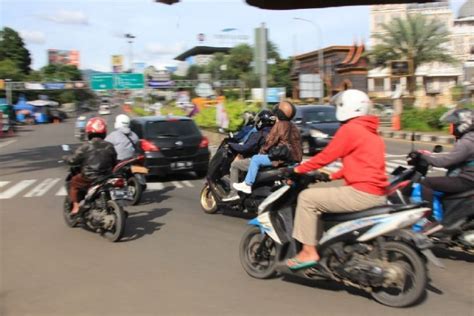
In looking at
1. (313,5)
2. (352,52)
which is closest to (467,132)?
(313,5)

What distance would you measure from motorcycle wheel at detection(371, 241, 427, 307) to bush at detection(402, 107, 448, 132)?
66.4 feet

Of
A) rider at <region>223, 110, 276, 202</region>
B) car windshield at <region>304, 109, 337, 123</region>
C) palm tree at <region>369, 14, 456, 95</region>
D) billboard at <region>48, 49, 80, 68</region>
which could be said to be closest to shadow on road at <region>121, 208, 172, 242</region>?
rider at <region>223, 110, 276, 202</region>

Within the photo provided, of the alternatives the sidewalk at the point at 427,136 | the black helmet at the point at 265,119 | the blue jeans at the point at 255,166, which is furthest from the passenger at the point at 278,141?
the sidewalk at the point at 427,136

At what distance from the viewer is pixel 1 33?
9894 centimetres

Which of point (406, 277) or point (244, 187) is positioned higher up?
point (244, 187)

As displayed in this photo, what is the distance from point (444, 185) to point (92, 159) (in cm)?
430

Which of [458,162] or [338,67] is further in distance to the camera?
[338,67]

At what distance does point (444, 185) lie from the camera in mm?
5273

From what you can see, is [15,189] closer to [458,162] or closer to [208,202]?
[208,202]

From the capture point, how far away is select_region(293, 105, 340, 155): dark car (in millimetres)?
15836

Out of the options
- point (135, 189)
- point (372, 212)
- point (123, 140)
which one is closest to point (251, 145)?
point (135, 189)

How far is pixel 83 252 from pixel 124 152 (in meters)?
3.19

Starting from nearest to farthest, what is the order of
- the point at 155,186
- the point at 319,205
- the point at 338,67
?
the point at 319,205 < the point at 155,186 < the point at 338,67

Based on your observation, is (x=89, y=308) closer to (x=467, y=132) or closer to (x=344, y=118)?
(x=344, y=118)
